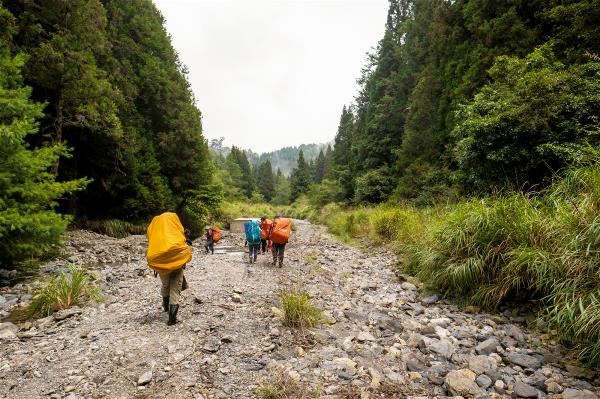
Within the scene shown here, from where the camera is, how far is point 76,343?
4.57 metres

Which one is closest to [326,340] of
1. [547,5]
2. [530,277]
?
[530,277]

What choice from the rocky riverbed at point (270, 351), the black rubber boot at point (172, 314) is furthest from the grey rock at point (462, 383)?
the black rubber boot at point (172, 314)

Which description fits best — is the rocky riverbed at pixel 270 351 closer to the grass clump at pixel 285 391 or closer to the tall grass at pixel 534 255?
the grass clump at pixel 285 391

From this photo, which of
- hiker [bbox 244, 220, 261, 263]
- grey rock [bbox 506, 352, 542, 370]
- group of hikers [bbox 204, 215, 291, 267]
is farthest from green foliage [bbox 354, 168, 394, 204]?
grey rock [bbox 506, 352, 542, 370]

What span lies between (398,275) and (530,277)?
11.4 ft

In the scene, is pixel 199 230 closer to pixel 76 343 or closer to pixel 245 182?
pixel 76 343

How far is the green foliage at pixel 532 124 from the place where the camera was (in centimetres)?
888

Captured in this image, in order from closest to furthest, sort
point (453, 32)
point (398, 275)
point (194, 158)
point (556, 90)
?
point (398, 275) < point (556, 90) < point (453, 32) < point (194, 158)

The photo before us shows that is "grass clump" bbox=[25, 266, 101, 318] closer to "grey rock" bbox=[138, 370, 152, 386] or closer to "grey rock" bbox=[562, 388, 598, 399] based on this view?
"grey rock" bbox=[138, 370, 152, 386]

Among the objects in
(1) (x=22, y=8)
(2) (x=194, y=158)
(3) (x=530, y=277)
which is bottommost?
(3) (x=530, y=277)

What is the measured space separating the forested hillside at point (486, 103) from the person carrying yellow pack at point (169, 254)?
6.66m

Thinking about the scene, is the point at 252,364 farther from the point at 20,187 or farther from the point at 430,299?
the point at 20,187

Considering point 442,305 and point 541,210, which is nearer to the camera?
point 541,210

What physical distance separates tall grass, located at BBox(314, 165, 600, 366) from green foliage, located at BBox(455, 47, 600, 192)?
285cm
